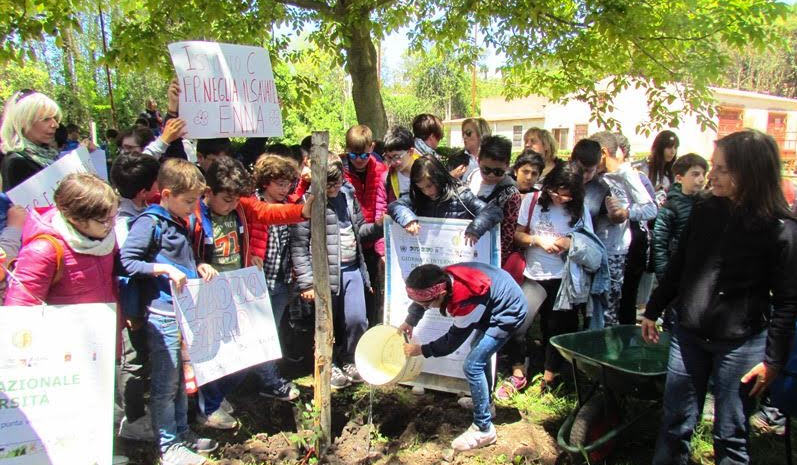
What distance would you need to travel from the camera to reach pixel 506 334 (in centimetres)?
338

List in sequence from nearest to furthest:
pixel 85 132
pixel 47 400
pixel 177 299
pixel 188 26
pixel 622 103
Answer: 1. pixel 47 400
2. pixel 177 299
3. pixel 188 26
4. pixel 85 132
5. pixel 622 103

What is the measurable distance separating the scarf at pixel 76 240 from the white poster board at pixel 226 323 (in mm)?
428

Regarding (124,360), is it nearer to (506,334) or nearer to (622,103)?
(506,334)

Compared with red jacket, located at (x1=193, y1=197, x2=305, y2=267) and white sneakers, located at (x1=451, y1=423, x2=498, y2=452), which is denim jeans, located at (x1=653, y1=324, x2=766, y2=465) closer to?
white sneakers, located at (x1=451, y1=423, x2=498, y2=452)

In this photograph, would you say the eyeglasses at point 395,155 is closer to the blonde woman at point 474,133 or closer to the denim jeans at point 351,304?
the denim jeans at point 351,304

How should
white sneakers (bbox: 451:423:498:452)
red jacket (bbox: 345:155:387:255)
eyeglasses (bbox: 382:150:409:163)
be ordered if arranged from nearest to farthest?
white sneakers (bbox: 451:423:498:452), eyeglasses (bbox: 382:150:409:163), red jacket (bbox: 345:155:387:255)

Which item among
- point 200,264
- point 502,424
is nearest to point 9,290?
point 200,264

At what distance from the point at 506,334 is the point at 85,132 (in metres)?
18.9

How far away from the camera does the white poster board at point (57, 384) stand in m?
2.29

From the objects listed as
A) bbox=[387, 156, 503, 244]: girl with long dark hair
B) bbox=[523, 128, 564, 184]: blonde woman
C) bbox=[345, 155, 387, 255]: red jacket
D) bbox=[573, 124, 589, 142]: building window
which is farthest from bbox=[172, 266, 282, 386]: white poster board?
bbox=[573, 124, 589, 142]: building window

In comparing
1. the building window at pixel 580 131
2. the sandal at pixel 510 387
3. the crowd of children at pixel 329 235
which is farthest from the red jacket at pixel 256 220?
the building window at pixel 580 131

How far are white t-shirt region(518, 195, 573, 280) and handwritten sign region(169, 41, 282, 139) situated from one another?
199 cm

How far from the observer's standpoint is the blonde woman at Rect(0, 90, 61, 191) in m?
3.14

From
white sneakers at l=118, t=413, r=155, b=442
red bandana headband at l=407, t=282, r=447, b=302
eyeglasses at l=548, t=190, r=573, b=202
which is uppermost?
eyeglasses at l=548, t=190, r=573, b=202
